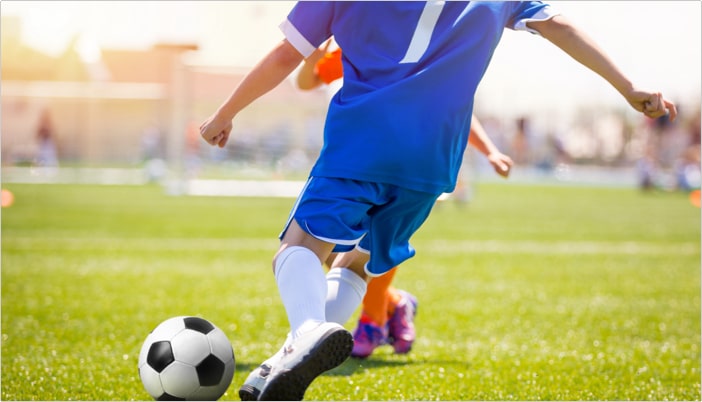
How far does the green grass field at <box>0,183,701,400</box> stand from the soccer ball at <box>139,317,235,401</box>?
250mm

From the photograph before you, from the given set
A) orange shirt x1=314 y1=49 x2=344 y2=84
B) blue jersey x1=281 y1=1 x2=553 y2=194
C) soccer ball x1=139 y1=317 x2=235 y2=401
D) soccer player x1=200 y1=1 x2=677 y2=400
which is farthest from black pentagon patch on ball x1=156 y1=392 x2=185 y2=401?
orange shirt x1=314 y1=49 x2=344 y2=84

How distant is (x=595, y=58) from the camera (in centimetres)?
234

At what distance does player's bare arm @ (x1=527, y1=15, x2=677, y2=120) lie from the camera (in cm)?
234

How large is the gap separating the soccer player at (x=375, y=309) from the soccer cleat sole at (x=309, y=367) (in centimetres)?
144

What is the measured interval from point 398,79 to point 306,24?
31 centimetres

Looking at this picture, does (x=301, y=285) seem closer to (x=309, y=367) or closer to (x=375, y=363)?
(x=309, y=367)

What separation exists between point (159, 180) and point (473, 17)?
66.1ft

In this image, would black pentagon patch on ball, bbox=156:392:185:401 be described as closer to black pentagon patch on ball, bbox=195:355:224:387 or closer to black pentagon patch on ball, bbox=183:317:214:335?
black pentagon patch on ball, bbox=195:355:224:387

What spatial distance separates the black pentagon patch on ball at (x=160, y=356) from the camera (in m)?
2.64

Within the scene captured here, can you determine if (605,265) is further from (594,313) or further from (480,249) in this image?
(594,313)

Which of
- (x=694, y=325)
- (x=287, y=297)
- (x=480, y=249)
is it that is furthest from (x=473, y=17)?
(x=480, y=249)

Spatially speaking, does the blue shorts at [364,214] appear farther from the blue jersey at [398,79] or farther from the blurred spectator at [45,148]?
the blurred spectator at [45,148]

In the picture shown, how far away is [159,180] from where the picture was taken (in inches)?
853

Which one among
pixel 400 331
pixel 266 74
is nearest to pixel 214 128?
pixel 266 74
